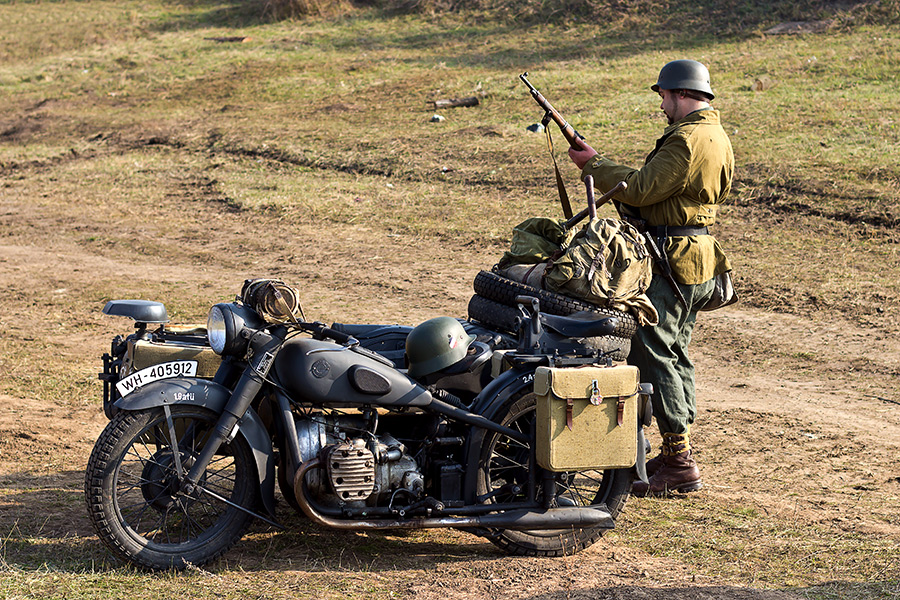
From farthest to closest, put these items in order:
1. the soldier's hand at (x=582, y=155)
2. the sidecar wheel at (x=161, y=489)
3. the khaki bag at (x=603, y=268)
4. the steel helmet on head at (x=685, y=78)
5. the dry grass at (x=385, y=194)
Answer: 1. the soldier's hand at (x=582, y=155)
2. the steel helmet on head at (x=685, y=78)
3. the khaki bag at (x=603, y=268)
4. the dry grass at (x=385, y=194)
5. the sidecar wheel at (x=161, y=489)

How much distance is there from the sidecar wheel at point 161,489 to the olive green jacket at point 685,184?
2406mm

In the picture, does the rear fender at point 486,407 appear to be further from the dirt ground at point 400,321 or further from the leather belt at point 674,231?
the leather belt at point 674,231

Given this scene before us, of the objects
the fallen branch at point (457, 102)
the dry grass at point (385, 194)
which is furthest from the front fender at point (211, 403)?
the fallen branch at point (457, 102)

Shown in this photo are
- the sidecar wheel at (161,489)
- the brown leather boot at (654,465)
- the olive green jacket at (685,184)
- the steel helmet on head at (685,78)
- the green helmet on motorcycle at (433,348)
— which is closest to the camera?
the sidecar wheel at (161,489)

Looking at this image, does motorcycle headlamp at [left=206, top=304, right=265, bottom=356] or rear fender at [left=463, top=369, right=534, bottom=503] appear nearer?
motorcycle headlamp at [left=206, top=304, right=265, bottom=356]

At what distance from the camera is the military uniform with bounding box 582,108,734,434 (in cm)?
540

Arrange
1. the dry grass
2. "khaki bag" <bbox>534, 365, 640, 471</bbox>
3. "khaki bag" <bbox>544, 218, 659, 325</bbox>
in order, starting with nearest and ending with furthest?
"khaki bag" <bbox>534, 365, 640, 471</bbox>
the dry grass
"khaki bag" <bbox>544, 218, 659, 325</bbox>

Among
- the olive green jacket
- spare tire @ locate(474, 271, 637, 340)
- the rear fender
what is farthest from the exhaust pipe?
the olive green jacket

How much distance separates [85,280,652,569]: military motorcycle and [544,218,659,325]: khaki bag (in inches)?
8.3

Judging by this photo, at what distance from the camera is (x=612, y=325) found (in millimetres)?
4734

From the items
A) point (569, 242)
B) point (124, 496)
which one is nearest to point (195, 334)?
point (124, 496)

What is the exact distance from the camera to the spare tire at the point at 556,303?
4934 millimetres

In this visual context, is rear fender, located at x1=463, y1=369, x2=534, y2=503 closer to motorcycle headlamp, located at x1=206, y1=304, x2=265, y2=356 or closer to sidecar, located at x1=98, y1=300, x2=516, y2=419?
sidecar, located at x1=98, y1=300, x2=516, y2=419

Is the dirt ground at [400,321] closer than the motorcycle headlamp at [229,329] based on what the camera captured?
No
